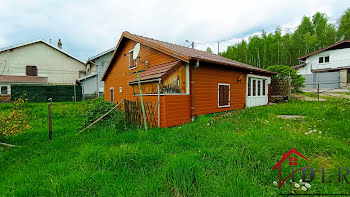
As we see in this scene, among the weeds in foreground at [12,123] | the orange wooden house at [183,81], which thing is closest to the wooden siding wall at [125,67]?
the orange wooden house at [183,81]

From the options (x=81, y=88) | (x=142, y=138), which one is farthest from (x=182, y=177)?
(x=81, y=88)

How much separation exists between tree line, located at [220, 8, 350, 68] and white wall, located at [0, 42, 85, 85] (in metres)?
34.5

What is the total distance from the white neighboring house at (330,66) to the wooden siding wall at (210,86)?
1831 cm

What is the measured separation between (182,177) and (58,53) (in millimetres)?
26959

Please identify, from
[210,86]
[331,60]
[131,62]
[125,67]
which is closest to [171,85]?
[210,86]

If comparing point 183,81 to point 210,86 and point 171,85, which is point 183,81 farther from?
point 210,86

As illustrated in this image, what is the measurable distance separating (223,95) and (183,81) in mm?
3033

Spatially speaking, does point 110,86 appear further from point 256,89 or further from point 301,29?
point 301,29

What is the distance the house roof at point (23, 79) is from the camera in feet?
55.5

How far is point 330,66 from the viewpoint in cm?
2172

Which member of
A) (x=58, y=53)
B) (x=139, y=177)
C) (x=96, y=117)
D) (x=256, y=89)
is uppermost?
(x=58, y=53)

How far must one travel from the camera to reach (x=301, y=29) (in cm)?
3131

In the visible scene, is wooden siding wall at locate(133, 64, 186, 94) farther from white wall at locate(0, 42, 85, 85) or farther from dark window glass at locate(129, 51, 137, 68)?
white wall at locate(0, 42, 85, 85)

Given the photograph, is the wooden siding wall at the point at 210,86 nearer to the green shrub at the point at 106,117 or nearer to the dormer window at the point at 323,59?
the green shrub at the point at 106,117
